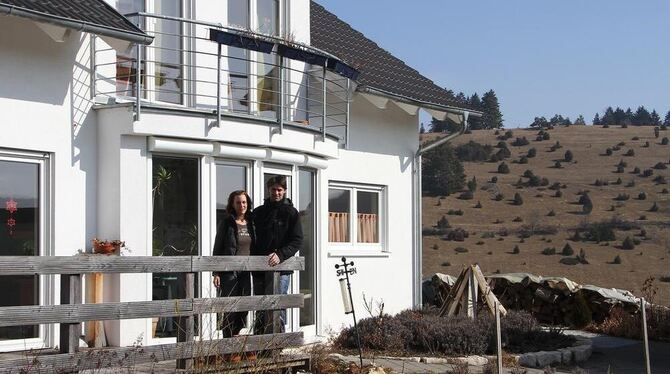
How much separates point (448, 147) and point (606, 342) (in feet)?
152

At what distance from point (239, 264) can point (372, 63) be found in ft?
30.9

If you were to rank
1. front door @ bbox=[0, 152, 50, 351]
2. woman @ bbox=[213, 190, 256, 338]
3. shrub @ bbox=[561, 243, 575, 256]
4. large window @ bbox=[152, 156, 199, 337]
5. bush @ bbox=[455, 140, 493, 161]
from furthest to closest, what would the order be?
bush @ bbox=[455, 140, 493, 161], shrub @ bbox=[561, 243, 575, 256], large window @ bbox=[152, 156, 199, 337], front door @ bbox=[0, 152, 50, 351], woman @ bbox=[213, 190, 256, 338]

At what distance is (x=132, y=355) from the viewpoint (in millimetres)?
9656

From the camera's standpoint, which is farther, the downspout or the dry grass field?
the dry grass field

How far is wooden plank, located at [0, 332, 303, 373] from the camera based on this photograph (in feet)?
29.2

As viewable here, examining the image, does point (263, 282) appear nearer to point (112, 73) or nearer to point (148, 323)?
point (148, 323)

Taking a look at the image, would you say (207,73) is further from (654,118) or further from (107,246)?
(654,118)

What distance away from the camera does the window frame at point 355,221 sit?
1822 cm

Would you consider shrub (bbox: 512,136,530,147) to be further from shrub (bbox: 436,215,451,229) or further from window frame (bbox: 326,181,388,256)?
window frame (bbox: 326,181,388,256)

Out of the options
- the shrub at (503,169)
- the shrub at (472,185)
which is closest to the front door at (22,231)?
the shrub at (472,185)

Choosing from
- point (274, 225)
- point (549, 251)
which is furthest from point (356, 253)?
point (549, 251)

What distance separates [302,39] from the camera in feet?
56.0

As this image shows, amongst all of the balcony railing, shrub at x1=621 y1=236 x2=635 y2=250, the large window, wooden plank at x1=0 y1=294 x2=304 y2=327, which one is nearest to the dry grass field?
shrub at x1=621 y1=236 x2=635 y2=250

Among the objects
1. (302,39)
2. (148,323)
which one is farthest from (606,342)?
(148,323)
